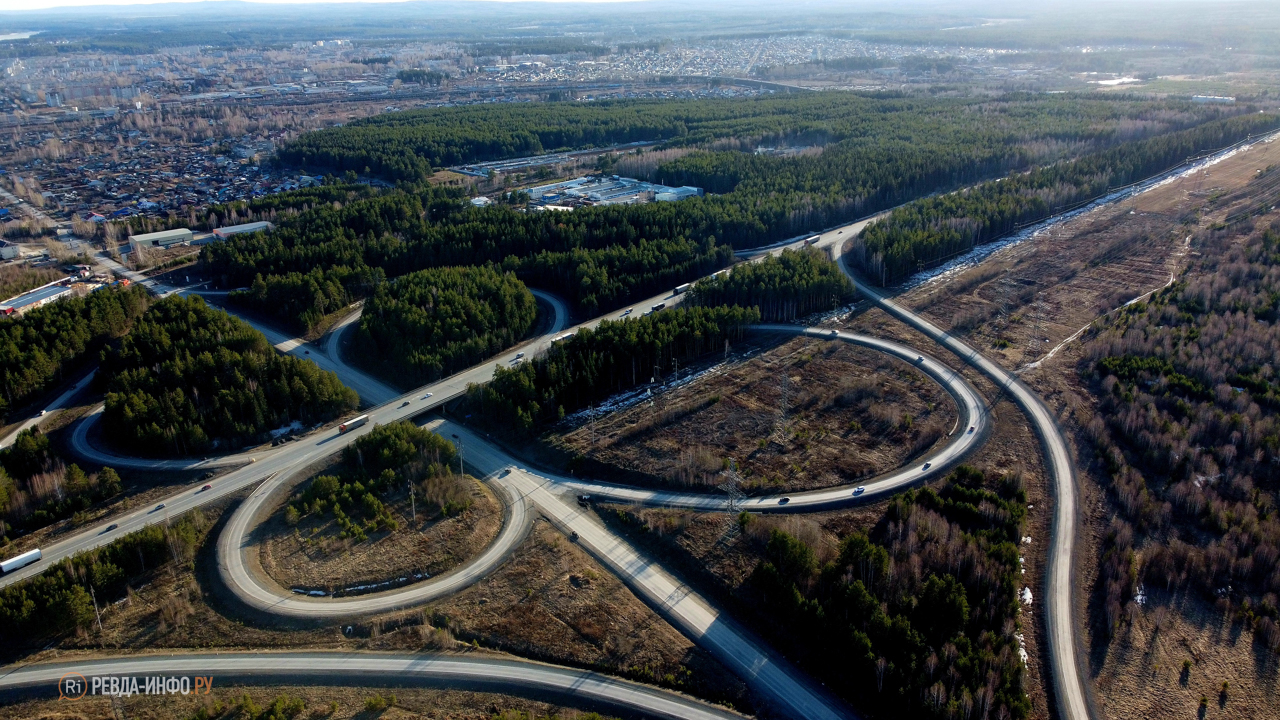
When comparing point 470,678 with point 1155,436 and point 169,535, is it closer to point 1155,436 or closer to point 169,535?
point 169,535

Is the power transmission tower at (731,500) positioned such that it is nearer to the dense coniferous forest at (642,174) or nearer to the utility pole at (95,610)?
the dense coniferous forest at (642,174)

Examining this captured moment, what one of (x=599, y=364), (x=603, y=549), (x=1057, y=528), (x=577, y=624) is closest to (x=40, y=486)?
(x=603, y=549)

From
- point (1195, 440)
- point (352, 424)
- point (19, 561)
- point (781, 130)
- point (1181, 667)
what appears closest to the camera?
point (1181, 667)

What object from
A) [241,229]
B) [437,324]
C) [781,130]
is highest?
[781,130]

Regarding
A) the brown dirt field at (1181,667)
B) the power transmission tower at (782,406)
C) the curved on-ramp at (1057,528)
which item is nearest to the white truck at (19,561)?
the power transmission tower at (782,406)

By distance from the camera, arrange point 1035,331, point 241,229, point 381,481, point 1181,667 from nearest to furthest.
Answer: point 1181,667, point 381,481, point 1035,331, point 241,229

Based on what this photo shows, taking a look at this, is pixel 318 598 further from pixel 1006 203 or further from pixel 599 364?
pixel 1006 203

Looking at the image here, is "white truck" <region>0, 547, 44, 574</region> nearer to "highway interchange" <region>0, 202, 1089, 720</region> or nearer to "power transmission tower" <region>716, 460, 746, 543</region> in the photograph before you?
"highway interchange" <region>0, 202, 1089, 720</region>
